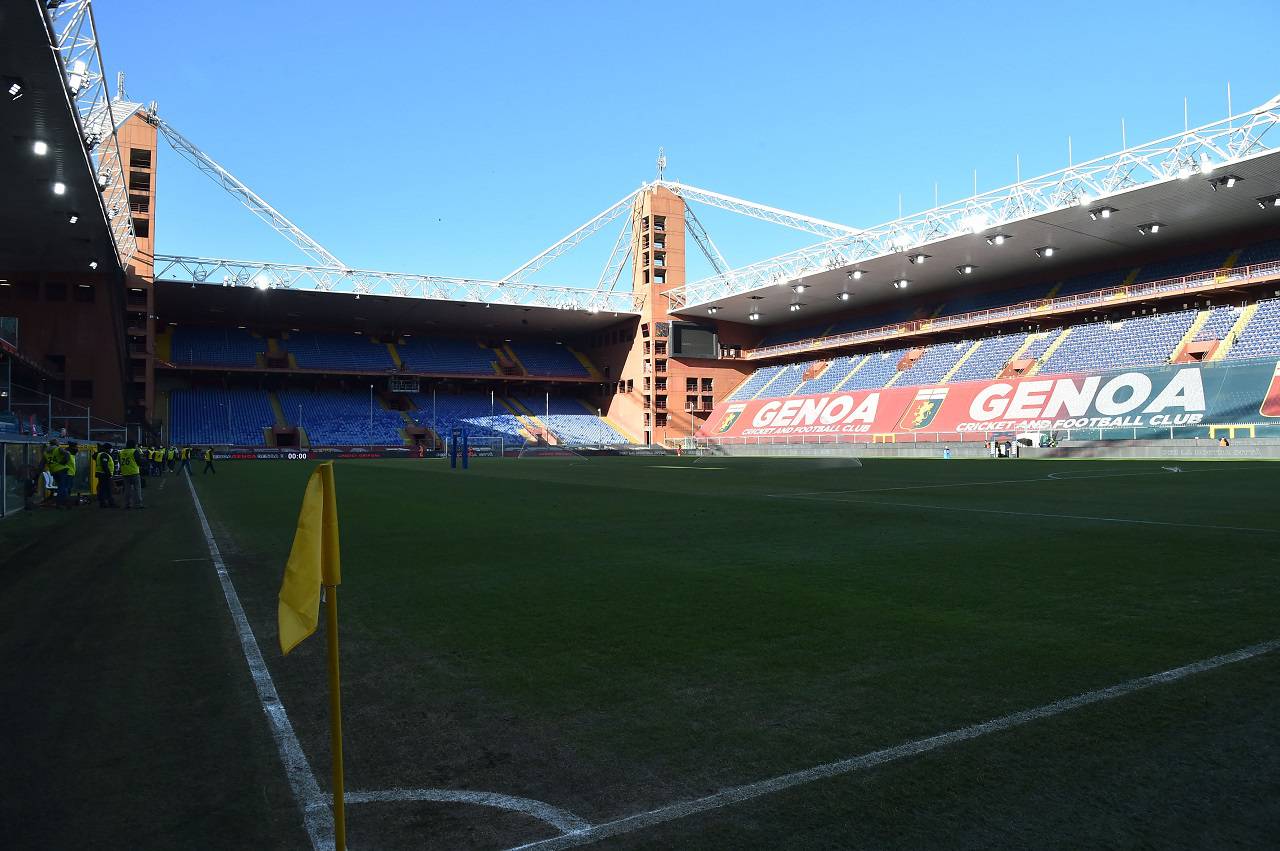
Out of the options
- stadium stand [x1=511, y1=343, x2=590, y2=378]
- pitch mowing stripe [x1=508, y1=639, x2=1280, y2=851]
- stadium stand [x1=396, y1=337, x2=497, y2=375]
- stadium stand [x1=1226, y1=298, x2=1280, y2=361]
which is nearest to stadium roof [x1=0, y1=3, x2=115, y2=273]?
pitch mowing stripe [x1=508, y1=639, x2=1280, y2=851]

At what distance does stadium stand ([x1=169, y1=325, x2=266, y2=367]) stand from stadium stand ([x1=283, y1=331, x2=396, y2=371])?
9.79 feet

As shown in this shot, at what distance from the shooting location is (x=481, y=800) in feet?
10.5

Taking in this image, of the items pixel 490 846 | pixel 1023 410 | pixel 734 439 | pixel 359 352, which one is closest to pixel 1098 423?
pixel 1023 410

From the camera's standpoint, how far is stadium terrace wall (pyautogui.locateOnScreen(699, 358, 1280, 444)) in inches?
1447

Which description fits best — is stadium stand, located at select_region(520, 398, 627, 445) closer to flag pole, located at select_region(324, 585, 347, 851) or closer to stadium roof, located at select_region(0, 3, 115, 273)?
stadium roof, located at select_region(0, 3, 115, 273)

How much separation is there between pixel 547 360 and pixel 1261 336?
5490 cm

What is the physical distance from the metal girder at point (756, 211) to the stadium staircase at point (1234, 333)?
29564mm

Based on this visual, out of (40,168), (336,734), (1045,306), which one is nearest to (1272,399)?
(1045,306)

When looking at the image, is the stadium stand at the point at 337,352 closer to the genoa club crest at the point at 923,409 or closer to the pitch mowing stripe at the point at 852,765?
the genoa club crest at the point at 923,409

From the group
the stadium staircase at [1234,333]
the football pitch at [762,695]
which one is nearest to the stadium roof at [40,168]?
the football pitch at [762,695]

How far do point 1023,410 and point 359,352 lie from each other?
174 feet

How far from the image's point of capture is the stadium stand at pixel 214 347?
63219mm

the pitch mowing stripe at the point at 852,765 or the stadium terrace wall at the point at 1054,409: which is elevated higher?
the stadium terrace wall at the point at 1054,409

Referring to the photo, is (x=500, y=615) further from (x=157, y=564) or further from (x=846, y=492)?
(x=846, y=492)
